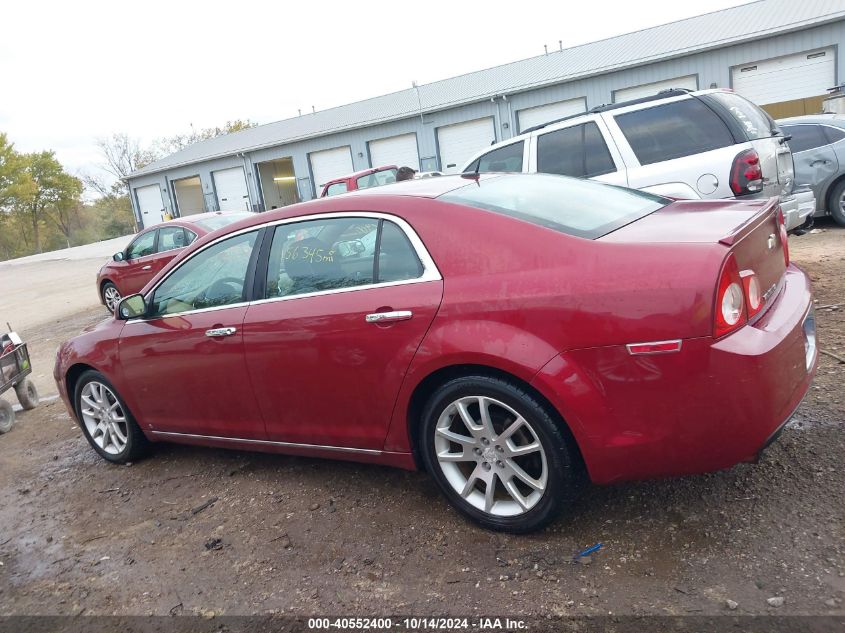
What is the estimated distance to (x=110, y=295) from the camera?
11570 millimetres

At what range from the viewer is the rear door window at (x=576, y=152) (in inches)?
257

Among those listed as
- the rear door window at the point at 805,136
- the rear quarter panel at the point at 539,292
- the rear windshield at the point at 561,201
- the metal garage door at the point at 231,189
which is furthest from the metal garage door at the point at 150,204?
the rear quarter panel at the point at 539,292

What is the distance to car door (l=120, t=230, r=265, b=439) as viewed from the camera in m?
3.62

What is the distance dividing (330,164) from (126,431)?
23.6 meters

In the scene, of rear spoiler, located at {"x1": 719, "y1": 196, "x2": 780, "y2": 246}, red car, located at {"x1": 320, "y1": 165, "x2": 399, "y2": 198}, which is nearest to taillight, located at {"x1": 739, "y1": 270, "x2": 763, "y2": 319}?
rear spoiler, located at {"x1": 719, "y1": 196, "x2": 780, "y2": 246}

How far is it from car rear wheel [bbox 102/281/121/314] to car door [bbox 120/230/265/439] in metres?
8.03

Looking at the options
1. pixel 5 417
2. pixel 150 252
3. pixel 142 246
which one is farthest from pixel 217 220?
pixel 5 417

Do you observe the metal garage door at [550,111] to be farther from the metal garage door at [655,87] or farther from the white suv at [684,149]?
the white suv at [684,149]

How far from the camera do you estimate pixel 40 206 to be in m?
60.2

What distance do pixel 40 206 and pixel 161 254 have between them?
5953cm

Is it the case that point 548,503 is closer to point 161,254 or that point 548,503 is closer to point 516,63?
point 161,254

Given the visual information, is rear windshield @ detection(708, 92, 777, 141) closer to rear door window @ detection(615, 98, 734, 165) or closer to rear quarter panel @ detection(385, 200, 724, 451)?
Answer: rear door window @ detection(615, 98, 734, 165)

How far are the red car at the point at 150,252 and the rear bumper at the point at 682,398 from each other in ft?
28.0

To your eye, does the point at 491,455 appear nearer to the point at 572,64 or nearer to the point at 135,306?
the point at 135,306
